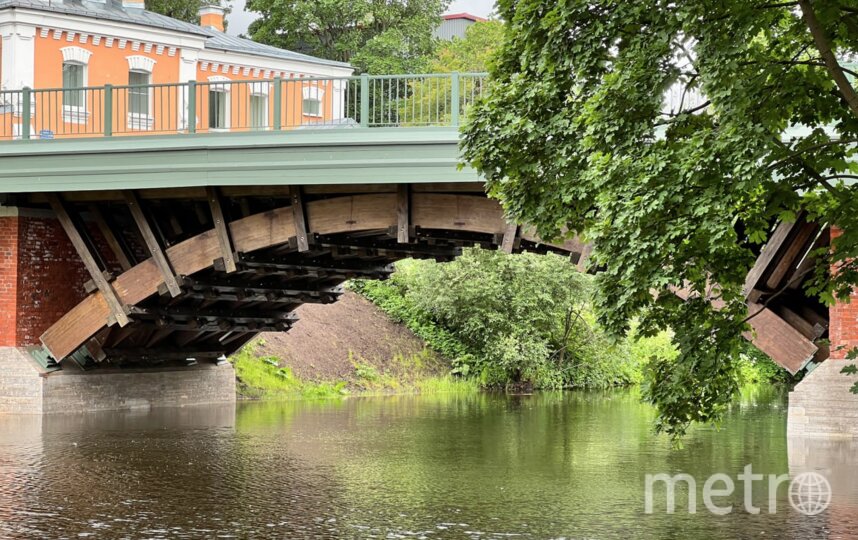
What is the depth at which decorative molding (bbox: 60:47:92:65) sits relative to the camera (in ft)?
111

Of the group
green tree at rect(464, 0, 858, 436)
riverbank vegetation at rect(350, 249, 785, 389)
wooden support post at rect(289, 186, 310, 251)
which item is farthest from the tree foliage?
green tree at rect(464, 0, 858, 436)

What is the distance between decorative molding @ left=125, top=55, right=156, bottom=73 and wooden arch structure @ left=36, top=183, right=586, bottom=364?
10.3 metres

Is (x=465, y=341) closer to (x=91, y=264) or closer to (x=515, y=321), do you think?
(x=515, y=321)

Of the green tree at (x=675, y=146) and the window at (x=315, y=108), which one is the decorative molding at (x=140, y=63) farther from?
the green tree at (x=675, y=146)

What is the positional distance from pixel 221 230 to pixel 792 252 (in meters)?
9.74

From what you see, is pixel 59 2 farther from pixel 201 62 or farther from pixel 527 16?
pixel 527 16

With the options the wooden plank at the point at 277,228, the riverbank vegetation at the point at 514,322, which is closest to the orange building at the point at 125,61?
the wooden plank at the point at 277,228

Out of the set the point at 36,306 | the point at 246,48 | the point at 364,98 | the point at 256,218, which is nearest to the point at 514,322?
the point at 246,48

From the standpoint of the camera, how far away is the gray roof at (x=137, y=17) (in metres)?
33.4

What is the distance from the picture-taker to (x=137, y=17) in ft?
120

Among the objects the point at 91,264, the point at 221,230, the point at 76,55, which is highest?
the point at 76,55

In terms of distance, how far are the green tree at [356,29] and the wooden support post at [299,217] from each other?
32168mm

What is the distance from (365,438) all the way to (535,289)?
670 inches

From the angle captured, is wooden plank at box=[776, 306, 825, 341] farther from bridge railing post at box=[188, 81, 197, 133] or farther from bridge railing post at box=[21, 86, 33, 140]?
bridge railing post at box=[21, 86, 33, 140]
